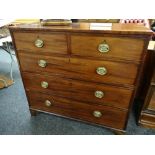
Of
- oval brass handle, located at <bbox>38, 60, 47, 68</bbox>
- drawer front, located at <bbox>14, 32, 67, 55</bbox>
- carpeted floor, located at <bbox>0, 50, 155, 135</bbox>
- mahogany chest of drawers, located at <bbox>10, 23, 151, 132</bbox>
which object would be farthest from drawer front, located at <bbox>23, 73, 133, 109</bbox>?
carpeted floor, located at <bbox>0, 50, 155, 135</bbox>

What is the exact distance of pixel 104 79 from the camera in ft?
3.92

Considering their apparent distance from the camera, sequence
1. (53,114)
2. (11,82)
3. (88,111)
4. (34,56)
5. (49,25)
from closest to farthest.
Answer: (49,25) < (34,56) < (88,111) < (53,114) < (11,82)

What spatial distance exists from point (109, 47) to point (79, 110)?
679 millimetres

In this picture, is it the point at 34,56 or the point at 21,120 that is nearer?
the point at 34,56

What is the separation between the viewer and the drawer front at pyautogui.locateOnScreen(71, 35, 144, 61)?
991 millimetres

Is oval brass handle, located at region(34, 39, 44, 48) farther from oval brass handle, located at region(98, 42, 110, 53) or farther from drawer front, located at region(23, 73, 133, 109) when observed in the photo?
oval brass handle, located at region(98, 42, 110, 53)

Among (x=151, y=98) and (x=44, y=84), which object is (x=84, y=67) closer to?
(x=44, y=84)

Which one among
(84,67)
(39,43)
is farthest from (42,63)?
(84,67)

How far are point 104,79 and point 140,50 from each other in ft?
1.08

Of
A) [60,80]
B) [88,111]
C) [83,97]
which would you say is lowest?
[88,111]

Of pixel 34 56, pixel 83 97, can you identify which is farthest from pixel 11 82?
pixel 83 97

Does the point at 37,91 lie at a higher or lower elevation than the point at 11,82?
higher

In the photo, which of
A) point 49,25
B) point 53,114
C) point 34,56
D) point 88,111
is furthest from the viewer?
point 53,114

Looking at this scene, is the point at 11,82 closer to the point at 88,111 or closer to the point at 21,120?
the point at 21,120
